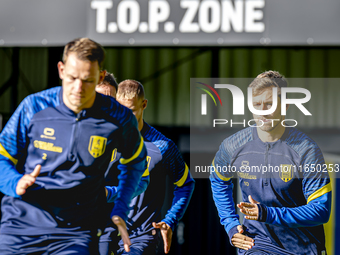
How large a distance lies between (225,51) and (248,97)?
203cm

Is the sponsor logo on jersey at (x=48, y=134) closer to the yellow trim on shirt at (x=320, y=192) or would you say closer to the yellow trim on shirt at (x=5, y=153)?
the yellow trim on shirt at (x=5, y=153)

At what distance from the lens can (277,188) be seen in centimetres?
329

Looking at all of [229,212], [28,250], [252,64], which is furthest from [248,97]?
[28,250]

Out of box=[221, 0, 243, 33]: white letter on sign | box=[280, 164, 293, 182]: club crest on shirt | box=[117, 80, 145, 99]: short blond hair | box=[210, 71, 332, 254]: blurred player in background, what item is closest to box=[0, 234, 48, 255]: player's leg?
box=[117, 80, 145, 99]: short blond hair

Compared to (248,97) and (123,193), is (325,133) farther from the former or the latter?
(123,193)

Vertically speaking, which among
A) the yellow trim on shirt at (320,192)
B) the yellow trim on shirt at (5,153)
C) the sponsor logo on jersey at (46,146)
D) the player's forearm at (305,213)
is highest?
the sponsor logo on jersey at (46,146)

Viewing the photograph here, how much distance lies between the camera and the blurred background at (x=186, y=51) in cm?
394

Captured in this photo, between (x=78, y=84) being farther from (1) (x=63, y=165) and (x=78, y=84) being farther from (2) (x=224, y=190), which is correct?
(2) (x=224, y=190)

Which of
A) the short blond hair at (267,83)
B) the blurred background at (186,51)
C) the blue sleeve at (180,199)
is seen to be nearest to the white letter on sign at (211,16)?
the blurred background at (186,51)

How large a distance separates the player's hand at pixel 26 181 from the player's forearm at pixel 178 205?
1391 millimetres

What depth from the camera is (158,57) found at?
5516 millimetres

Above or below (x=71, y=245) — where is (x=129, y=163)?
above

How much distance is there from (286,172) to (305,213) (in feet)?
1.22

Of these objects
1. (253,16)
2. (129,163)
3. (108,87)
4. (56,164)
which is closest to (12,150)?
(56,164)
